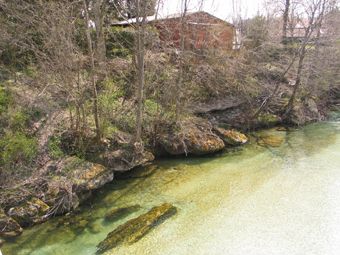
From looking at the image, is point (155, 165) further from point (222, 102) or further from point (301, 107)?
point (301, 107)

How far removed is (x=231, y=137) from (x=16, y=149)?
819 centimetres

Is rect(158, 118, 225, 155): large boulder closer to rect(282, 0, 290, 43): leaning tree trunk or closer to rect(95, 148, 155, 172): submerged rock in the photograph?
rect(95, 148, 155, 172): submerged rock

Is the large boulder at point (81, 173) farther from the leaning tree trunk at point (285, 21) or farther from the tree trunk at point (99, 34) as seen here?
the leaning tree trunk at point (285, 21)

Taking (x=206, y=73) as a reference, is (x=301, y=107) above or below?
below

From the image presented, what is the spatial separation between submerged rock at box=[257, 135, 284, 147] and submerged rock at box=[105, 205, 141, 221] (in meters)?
7.25

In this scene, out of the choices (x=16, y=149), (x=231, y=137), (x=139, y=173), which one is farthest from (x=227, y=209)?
(x=16, y=149)

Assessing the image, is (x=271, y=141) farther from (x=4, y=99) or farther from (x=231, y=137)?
(x=4, y=99)

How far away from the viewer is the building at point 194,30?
45.8 feet

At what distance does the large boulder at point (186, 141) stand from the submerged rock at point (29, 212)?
5.17 meters

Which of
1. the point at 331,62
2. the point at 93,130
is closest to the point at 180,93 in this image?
the point at 93,130

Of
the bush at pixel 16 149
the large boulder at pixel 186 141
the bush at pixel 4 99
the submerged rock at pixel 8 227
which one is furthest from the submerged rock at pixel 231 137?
the submerged rock at pixel 8 227

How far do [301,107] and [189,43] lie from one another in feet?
24.7

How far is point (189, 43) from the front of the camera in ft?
50.0

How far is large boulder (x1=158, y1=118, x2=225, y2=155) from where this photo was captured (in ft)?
41.3
